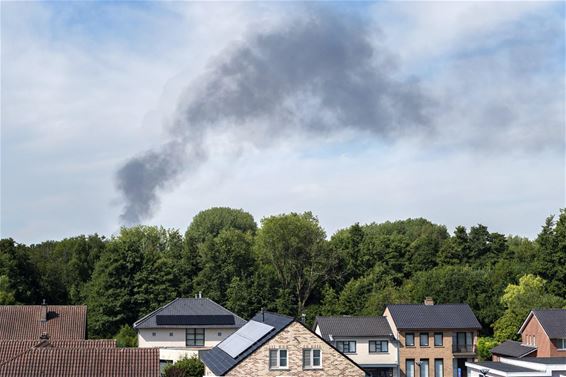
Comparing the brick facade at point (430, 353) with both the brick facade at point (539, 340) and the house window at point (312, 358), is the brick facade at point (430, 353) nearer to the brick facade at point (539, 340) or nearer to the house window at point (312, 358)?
the brick facade at point (539, 340)

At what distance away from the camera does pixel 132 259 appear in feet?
266

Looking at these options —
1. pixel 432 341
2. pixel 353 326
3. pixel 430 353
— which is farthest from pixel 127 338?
pixel 432 341

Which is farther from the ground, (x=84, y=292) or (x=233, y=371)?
(x=84, y=292)

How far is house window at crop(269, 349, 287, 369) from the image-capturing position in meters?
44.8

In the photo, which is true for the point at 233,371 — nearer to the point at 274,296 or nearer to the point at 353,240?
the point at 274,296

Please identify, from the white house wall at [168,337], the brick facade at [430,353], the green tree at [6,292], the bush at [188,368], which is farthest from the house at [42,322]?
the brick facade at [430,353]

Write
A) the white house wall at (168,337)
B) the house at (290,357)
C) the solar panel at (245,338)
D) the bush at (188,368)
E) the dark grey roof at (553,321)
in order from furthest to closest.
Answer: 1. the white house wall at (168,337)
2. the dark grey roof at (553,321)
3. the bush at (188,368)
4. the solar panel at (245,338)
5. the house at (290,357)

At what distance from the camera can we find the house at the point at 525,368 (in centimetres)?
5331

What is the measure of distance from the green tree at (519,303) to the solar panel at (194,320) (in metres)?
22.6

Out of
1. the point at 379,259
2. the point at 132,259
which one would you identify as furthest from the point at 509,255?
the point at 132,259

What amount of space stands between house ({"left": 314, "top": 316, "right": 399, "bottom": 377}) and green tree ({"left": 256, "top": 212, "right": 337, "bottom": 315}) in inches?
921

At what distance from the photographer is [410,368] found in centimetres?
6575

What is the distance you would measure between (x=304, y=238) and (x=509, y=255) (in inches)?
888

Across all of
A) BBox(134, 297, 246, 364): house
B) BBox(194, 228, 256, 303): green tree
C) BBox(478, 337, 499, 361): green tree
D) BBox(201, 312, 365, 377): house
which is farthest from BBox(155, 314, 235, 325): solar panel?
BBox(201, 312, 365, 377): house
